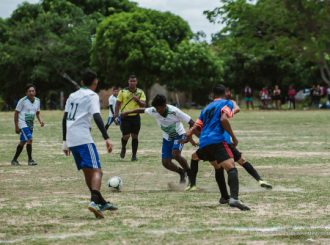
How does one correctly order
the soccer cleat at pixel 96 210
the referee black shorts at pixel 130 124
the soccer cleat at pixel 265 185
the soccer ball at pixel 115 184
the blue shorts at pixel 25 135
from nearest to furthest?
the soccer cleat at pixel 96 210, the soccer ball at pixel 115 184, the soccer cleat at pixel 265 185, the blue shorts at pixel 25 135, the referee black shorts at pixel 130 124

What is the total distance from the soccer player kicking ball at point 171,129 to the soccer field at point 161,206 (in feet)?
1.15

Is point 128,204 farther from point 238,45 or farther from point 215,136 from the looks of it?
point 238,45

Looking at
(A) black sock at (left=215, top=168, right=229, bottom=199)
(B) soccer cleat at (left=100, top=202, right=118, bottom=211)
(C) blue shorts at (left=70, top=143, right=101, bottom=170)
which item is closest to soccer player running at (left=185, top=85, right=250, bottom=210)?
(A) black sock at (left=215, top=168, right=229, bottom=199)

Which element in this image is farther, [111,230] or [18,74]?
[18,74]

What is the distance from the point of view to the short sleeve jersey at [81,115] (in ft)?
28.8

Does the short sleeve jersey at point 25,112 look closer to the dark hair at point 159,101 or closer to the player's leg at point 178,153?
the player's leg at point 178,153

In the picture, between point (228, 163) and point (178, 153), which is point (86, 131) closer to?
point (228, 163)

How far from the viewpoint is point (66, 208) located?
9227 millimetres

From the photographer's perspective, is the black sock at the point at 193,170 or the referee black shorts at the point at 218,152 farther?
the black sock at the point at 193,170

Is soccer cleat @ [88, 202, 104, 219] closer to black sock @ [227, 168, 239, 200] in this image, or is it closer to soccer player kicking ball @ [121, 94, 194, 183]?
black sock @ [227, 168, 239, 200]

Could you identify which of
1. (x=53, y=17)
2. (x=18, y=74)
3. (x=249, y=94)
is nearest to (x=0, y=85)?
(x=18, y=74)

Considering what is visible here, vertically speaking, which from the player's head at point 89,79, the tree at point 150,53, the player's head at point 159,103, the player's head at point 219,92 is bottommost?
the player's head at point 159,103

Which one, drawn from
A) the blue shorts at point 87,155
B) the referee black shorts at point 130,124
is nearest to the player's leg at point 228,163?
the blue shorts at point 87,155

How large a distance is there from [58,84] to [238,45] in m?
24.6
